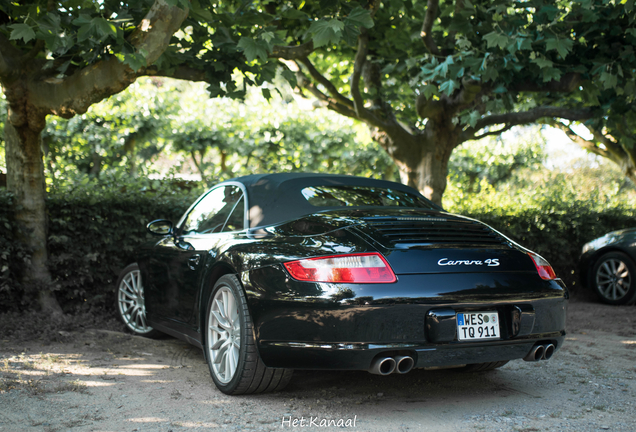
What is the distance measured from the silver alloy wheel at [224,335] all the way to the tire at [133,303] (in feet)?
5.47

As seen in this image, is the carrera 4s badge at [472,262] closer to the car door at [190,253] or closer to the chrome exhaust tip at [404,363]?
the chrome exhaust tip at [404,363]

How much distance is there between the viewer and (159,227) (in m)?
5.06

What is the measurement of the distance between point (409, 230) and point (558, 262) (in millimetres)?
6662

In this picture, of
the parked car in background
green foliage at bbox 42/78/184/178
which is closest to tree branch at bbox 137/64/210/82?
the parked car in background

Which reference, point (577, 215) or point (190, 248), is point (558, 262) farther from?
point (190, 248)

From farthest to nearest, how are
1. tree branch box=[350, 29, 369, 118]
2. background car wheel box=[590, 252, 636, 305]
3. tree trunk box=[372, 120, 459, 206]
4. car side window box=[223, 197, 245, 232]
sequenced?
1. tree trunk box=[372, 120, 459, 206]
2. tree branch box=[350, 29, 369, 118]
3. background car wheel box=[590, 252, 636, 305]
4. car side window box=[223, 197, 245, 232]

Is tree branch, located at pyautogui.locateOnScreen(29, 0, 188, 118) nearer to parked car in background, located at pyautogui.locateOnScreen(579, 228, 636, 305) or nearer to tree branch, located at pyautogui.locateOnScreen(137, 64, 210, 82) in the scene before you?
tree branch, located at pyautogui.locateOnScreen(137, 64, 210, 82)

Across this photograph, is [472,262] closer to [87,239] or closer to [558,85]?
[87,239]

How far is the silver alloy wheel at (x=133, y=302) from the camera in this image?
5.40m

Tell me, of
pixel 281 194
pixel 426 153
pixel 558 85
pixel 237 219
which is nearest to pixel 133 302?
pixel 237 219

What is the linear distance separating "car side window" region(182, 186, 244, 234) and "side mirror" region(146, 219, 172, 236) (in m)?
0.14

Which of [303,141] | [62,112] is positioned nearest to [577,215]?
[62,112]

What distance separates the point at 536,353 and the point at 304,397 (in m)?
1.40

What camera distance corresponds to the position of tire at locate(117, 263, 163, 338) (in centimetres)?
537
